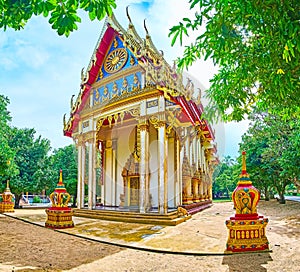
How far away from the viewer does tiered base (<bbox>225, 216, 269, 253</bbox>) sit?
5031mm

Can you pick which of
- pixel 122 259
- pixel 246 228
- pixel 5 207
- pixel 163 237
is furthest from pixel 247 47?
pixel 5 207

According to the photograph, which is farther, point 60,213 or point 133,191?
point 133,191

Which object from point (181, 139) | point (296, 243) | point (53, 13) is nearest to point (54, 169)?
point (181, 139)

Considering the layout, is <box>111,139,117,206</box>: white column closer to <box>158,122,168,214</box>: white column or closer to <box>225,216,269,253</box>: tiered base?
<box>158,122,168,214</box>: white column

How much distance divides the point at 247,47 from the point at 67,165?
2172cm

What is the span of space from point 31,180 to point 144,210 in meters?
13.3

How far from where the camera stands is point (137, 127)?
12508mm

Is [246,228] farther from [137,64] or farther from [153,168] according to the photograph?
[153,168]

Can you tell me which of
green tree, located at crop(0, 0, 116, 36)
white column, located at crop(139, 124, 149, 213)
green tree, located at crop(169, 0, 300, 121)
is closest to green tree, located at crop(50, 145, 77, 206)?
white column, located at crop(139, 124, 149, 213)

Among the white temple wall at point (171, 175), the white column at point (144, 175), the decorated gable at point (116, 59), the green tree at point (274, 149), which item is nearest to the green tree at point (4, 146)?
the decorated gable at point (116, 59)

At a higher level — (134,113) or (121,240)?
(134,113)

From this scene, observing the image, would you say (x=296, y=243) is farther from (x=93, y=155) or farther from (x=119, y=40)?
(x=119, y=40)

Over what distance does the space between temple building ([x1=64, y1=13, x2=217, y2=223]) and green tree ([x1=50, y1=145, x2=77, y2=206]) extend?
755 cm

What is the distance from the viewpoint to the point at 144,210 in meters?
9.91
